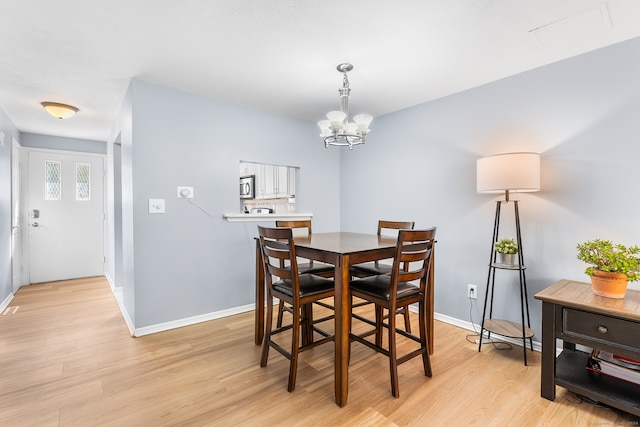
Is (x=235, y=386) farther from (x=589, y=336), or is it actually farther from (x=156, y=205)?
(x=589, y=336)

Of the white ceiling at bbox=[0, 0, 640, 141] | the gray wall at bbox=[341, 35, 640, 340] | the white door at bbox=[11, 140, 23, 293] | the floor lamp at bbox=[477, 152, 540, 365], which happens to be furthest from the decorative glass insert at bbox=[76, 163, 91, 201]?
the floor lamp at bbox=[477, 152, 540, 365]

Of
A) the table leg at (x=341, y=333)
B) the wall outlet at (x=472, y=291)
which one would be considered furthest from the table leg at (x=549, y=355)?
the table leg at (x=341, y=333)

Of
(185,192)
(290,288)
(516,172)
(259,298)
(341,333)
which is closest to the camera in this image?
(341,333)

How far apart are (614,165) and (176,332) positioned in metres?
3.60

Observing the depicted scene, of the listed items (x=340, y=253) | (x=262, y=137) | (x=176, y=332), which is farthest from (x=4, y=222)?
(x=340, y=253)

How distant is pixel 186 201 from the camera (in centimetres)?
292

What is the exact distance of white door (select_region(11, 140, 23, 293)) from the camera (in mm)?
3844

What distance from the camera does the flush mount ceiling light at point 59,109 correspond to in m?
3.15

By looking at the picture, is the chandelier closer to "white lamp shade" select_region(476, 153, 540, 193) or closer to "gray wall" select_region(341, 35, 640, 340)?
"white lamp shade" select_region(476, 153, 540, 193)

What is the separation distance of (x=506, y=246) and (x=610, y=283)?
664 mm

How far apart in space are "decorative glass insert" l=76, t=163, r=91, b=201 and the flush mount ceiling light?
5.74 feet

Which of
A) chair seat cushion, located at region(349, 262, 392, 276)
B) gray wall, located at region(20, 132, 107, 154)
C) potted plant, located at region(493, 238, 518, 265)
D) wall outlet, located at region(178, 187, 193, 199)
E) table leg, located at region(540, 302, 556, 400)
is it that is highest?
gray wall, located at region(20, 132, 107, 154)

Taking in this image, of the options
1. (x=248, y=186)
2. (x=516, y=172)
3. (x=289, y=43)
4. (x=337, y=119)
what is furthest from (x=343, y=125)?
(x=248, y=186)

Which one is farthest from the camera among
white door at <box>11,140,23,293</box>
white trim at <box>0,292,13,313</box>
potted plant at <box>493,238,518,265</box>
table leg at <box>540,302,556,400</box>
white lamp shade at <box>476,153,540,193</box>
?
white door at <box>11,140,23,293</box>
